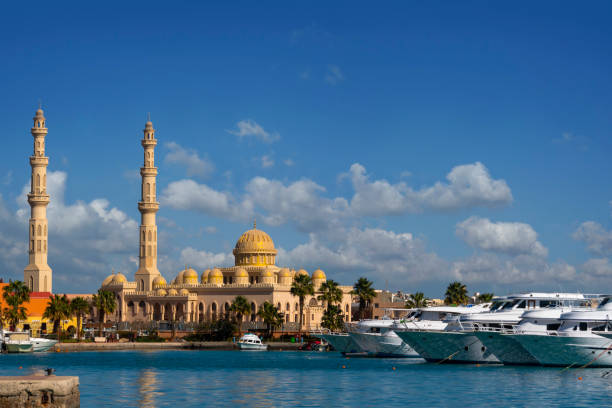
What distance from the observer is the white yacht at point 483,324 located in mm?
74188

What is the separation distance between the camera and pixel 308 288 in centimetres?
13600

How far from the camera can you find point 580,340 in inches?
2591

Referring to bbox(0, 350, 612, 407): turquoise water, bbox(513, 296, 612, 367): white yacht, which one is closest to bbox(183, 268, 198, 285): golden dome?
bbox(0, 350, 612, 407): turquoise water

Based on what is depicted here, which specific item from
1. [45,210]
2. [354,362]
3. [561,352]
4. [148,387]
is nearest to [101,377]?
[148,387]

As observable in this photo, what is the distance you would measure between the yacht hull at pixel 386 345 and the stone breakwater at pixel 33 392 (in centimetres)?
5404

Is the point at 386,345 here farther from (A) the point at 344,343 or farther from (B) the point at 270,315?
(B) the point at 270,315

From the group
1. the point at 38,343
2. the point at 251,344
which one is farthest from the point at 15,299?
the point at 251,344

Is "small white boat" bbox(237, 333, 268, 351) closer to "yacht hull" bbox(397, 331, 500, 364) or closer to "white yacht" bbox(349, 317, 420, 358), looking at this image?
"white yacht" bbox(349, 317, 420, 358)

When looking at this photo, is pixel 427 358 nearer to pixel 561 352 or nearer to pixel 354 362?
pixel 354 362

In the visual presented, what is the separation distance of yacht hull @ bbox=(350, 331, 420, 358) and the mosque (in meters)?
55.0

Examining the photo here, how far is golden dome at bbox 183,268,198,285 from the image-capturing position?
6462 inches

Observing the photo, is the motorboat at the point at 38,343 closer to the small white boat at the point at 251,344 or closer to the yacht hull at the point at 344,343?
the small white boat at the point at 251,344

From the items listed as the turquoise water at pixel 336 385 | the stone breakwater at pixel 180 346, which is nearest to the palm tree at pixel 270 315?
the stone breakwater at pixel 180 346

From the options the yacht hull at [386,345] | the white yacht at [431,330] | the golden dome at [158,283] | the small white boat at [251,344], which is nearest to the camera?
Result: the white yacht at [431,330]
